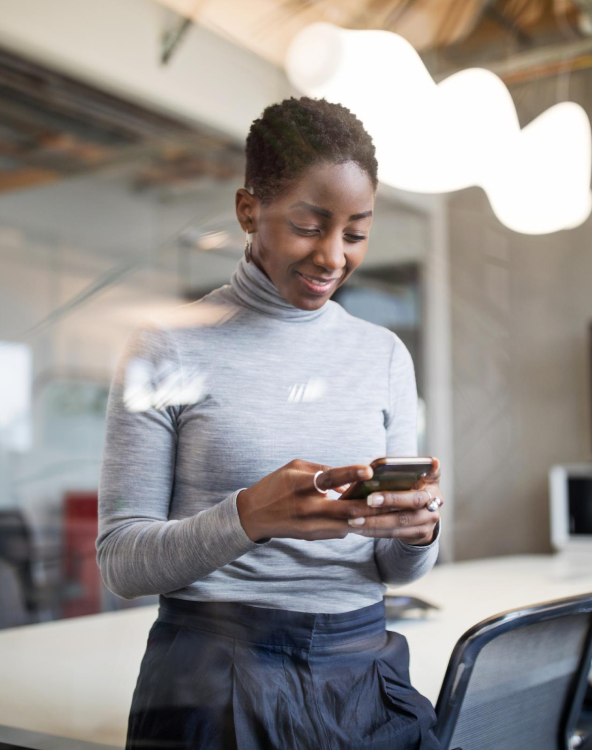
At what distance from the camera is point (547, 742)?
36.8 inches

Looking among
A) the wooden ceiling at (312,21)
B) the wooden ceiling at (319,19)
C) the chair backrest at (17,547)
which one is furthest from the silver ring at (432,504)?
the chair backrest at (17,547)

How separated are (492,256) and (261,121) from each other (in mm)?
676

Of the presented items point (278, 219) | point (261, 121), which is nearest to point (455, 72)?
point (261, 121)

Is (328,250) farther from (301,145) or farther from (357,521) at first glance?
(357,521)

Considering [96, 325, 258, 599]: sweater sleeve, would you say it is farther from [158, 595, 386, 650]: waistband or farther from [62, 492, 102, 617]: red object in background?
[62, 492, 102, 617]: red object in background

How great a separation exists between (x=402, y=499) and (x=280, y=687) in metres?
0.25

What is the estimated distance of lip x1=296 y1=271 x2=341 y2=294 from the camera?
0.75 metres

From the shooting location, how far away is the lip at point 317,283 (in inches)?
29.5

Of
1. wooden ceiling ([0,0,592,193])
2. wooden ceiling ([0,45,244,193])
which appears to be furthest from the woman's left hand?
wooden ceiling ([0,45,244,193])

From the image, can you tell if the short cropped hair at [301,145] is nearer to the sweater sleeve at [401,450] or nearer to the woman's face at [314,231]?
the woman's face at [314,231]

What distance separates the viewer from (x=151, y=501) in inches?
27.5

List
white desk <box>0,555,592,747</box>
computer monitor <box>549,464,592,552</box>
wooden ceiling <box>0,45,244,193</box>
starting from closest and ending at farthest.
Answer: white desk <box>0,555,592,747</box> < computer monitor <box>549,464,592,552</box> < wooden ceiling <box>0,45,244,193</box>

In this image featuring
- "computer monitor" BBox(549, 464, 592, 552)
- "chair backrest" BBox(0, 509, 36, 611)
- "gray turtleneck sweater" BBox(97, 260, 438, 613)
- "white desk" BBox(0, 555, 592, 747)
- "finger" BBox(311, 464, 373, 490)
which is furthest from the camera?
"chair backrest" BBox(0, 509, 36, 611)

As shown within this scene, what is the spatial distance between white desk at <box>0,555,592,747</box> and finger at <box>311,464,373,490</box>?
0.32 metres
